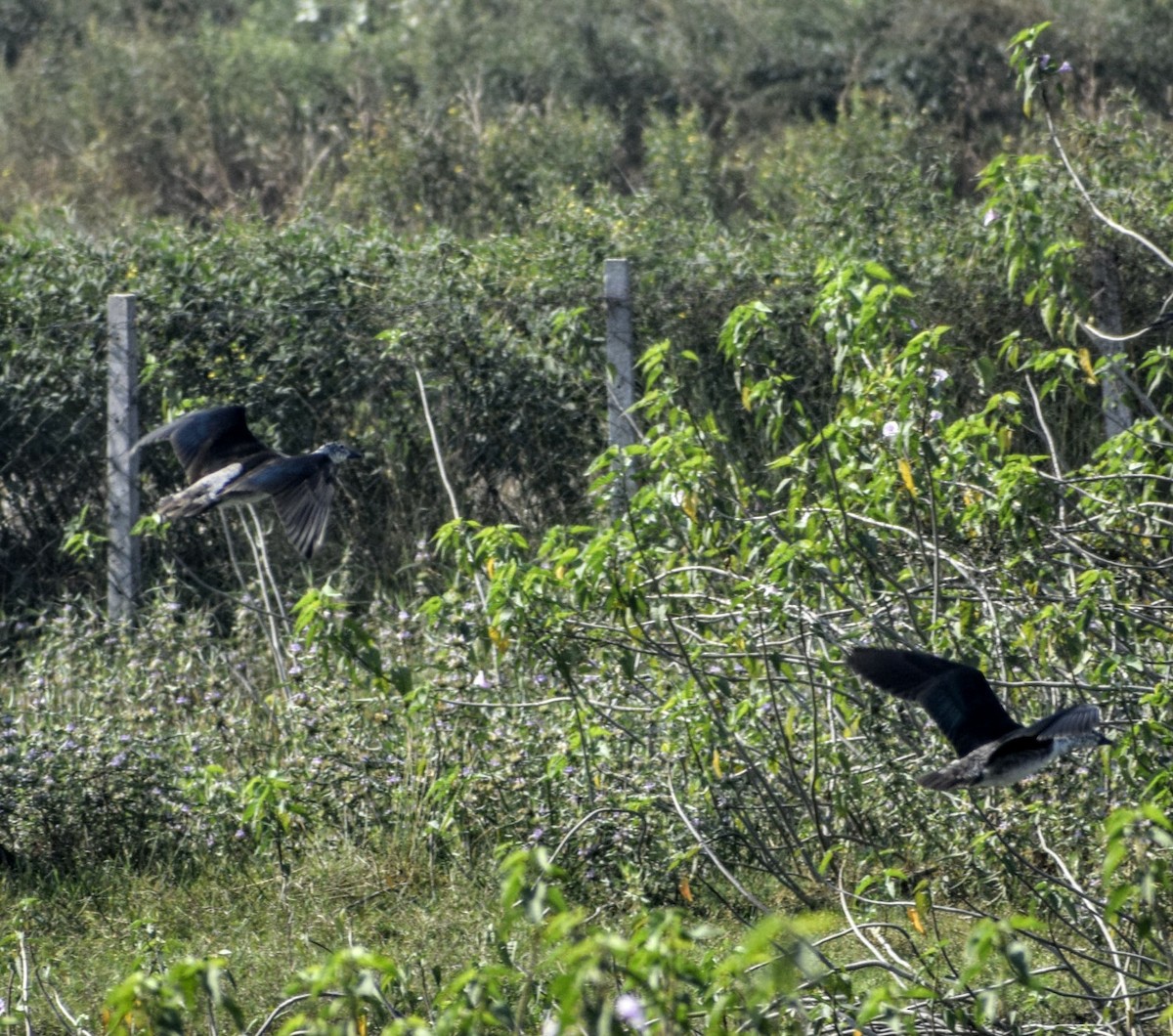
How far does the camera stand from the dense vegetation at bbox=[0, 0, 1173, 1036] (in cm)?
362

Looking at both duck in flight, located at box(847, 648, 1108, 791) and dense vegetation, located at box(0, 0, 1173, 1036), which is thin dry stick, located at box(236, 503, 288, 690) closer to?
dense vegetation, located at box(0, 0, 1173, 1036)

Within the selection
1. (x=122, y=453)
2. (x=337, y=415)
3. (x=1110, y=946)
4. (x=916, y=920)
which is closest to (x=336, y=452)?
(x=122, y=453)

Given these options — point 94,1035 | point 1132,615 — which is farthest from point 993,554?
point 94,1035

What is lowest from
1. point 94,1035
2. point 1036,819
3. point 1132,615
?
point 94,1035

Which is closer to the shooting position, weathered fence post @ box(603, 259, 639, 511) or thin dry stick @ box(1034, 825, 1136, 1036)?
thin dry stick @ box(1034, 825, 1136, 1036)

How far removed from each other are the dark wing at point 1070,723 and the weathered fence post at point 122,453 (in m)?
4.58

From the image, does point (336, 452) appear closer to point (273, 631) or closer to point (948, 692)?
point (273, 631)

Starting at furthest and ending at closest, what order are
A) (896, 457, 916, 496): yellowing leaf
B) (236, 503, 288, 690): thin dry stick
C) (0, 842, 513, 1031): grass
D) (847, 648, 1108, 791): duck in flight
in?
(236, 503, 288, 690): thin dry stick < (0, 842, 513, 1031): grass < (896, 457, 916, 496): yellowing leaf < (847, 648, 1108, 791): duck in flight

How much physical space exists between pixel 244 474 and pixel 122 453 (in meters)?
1.91

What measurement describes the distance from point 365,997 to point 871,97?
46.7ft

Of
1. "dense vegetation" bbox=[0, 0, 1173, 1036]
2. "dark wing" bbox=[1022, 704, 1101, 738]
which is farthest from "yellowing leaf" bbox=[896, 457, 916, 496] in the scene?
"dark wing" bbox=[1022, 704, 1101, 738]

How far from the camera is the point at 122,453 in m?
7.14

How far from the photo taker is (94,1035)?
4039 mm

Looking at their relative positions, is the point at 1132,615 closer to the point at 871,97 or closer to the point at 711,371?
the point at 711,371
